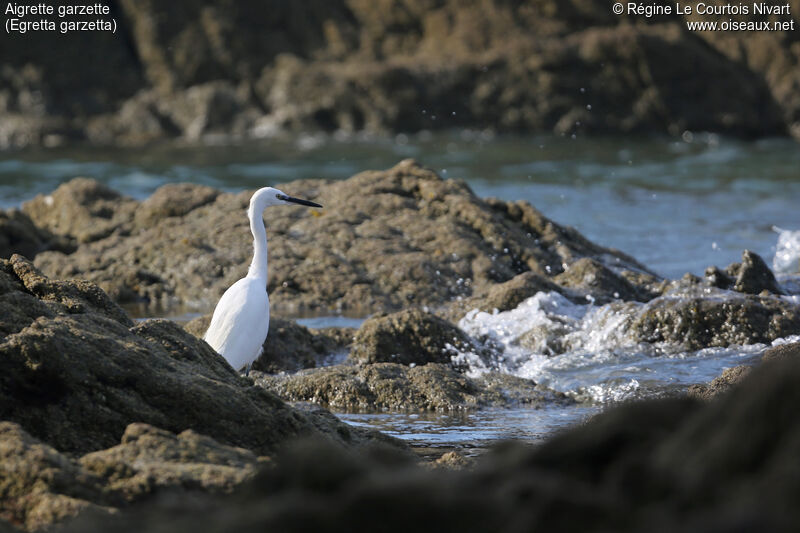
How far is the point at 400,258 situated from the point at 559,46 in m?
20.6

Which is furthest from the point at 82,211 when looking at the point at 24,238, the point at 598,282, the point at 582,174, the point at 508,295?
the point at 582,174

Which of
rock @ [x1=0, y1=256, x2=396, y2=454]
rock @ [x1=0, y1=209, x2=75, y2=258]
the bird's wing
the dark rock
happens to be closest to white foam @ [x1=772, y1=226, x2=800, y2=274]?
the dark rock

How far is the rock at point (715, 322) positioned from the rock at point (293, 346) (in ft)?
6.31

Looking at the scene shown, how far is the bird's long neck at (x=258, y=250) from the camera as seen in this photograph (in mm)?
6926

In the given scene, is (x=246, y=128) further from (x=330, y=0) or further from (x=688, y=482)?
(x=688, y=482)

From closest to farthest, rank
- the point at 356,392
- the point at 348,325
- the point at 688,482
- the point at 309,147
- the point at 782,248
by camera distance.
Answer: the point at 688,482 → the point at 356,392 → the point at 348,325 → the point at 782,248 → the point at 309,147

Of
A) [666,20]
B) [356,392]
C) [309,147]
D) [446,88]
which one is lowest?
[356,392]

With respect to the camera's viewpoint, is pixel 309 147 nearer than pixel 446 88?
Yes

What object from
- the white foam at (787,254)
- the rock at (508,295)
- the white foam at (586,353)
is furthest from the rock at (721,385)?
the white foam at (787,254)

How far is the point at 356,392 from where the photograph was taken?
5789 mm

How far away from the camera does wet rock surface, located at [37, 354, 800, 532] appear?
1729 millimetres

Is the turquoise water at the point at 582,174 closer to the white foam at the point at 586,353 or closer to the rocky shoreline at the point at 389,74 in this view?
the rocky shoreline at the point at 389,74

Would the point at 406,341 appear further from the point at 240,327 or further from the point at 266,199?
the point at 266,199

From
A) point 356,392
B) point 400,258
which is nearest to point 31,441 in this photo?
point 356,392
